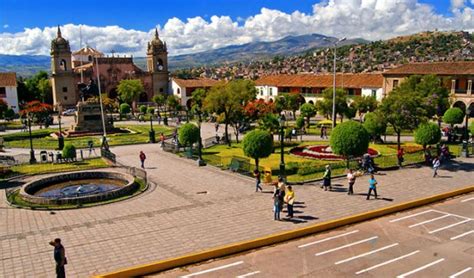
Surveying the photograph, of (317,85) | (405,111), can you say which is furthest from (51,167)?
(317,85)

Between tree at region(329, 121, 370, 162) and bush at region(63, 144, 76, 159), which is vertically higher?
tree at region(329, 121, 370, 162)

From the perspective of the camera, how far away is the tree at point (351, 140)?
22875mm

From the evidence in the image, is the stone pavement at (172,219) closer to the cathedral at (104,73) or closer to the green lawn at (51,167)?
the green lawn at (51,167)

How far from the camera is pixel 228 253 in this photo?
527 inches

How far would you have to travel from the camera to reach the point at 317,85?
6544 cm

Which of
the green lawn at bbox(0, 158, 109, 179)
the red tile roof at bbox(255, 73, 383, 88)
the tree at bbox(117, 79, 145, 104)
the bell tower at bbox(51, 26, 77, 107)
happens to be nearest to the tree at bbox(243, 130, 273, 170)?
the green lawn at bbox(0, 158, 109, 179)

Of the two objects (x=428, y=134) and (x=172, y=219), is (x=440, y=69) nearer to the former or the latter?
(x=428, y=134)

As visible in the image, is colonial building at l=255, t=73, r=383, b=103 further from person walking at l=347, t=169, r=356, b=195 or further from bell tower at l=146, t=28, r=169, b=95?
person walking at l=347, t=169, r=356, b=195

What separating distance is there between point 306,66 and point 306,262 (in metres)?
135

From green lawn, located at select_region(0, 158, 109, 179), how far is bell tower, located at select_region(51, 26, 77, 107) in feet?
163

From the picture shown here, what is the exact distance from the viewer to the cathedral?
7362 cm

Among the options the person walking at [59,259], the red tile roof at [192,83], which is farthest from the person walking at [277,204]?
the red tile roof at [192,83]

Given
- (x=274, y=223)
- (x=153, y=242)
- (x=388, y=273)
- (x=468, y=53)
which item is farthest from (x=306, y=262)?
(x=468, y=53)

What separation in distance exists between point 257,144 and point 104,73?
201 ft
